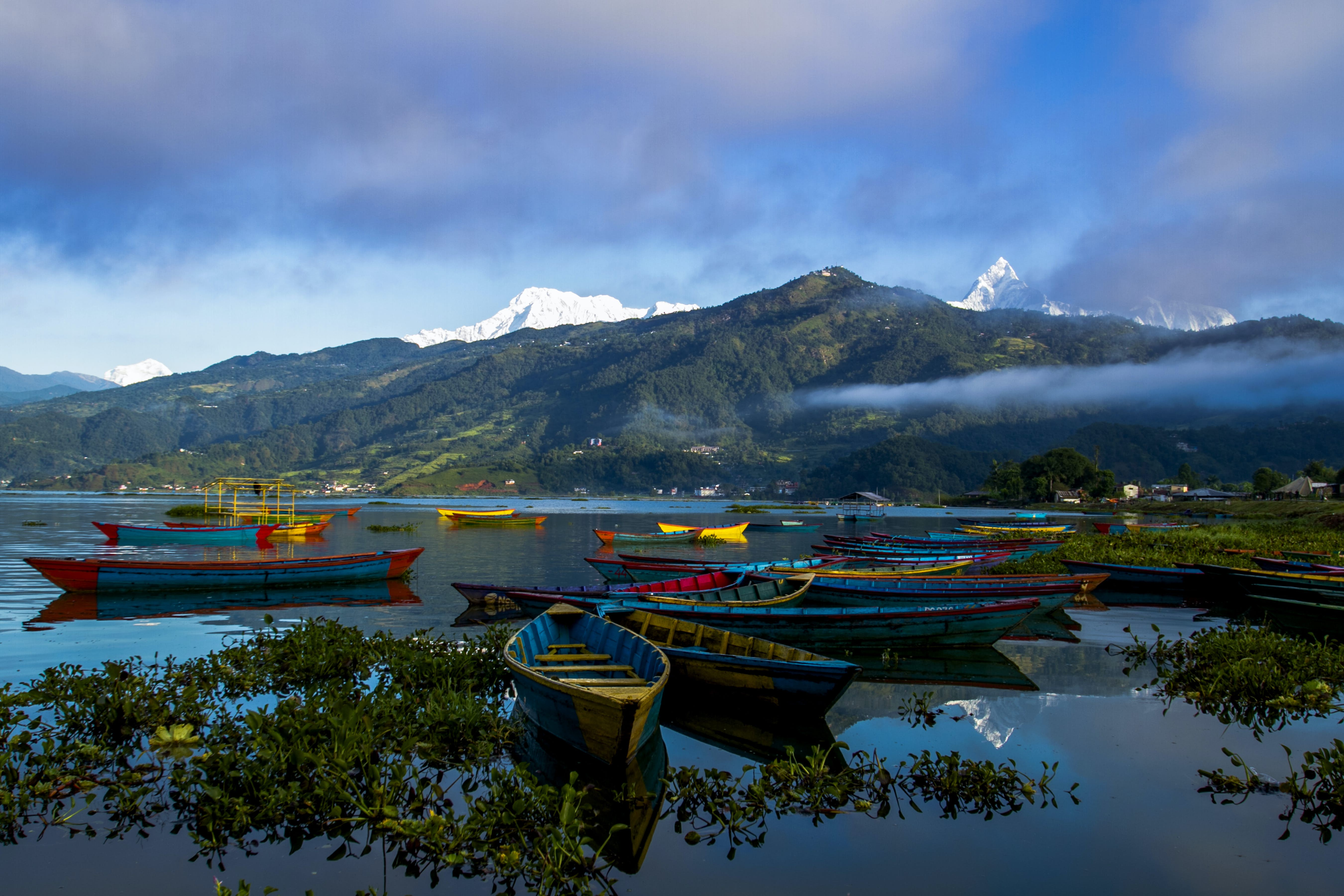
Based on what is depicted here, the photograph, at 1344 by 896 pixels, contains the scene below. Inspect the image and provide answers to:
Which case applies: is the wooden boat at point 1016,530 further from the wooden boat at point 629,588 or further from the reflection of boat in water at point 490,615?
the reflection of boat in water at point 490,615

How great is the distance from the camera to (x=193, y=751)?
12.1 metres

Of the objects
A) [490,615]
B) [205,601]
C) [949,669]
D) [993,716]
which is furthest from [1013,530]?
[205,601]

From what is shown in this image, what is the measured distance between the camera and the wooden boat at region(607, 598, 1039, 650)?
19.5m

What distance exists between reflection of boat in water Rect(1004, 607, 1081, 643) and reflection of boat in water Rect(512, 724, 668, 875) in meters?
14.6

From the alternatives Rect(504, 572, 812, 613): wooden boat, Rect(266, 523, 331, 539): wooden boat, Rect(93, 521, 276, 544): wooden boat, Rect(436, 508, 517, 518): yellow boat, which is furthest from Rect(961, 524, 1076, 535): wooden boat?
Rect(266, 523, 331, 539): wooden boat

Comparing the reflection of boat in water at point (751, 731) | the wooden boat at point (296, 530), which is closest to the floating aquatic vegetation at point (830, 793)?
the reflection of boat in water at point (751, 731)

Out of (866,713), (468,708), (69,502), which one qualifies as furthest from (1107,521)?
(69,502)

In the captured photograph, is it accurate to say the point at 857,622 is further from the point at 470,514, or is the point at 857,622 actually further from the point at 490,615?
the point at 470,514

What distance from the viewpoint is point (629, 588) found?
24125 millimetres

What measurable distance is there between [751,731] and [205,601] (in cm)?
2571

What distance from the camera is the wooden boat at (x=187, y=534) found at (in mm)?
57219

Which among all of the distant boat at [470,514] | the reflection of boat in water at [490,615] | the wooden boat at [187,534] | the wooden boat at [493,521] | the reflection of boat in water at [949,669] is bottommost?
the wooden boat at [493,521]

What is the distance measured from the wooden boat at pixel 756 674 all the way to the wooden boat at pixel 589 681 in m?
1.03

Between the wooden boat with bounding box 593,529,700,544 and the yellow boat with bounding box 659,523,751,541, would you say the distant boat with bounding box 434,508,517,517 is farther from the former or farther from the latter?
the wooden boat with bounding box 593,529,700,544
